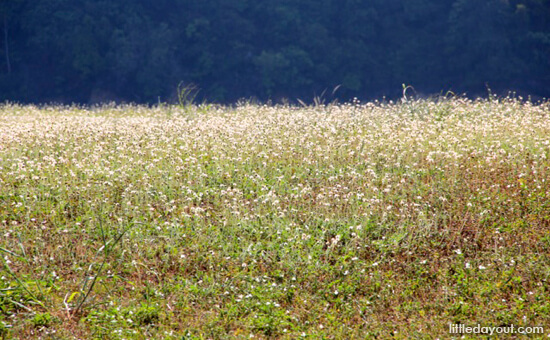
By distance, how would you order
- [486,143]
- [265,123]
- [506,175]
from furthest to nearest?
1. [265,123]
2. [486,143]
3. [506,175]

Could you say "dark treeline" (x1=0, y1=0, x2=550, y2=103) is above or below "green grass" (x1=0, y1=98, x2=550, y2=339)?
above

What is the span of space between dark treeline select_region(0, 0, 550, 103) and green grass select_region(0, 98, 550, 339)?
1048 inches

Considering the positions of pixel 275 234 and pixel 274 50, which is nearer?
pixel 275 234

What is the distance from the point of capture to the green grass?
18.2 feet

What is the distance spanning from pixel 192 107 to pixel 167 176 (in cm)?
705

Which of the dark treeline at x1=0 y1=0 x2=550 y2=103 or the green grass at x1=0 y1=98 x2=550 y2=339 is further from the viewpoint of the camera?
the dark treeline at x1=0 y1=0 x2=550 y2=103

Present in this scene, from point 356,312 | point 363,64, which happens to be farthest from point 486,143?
point 363,64

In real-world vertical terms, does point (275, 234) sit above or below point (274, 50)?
below

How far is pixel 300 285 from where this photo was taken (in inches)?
241

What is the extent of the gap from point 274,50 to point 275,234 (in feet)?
109

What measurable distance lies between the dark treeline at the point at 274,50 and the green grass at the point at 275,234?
2662 centimetres

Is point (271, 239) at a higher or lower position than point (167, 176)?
lower

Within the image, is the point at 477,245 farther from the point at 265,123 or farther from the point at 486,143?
the point at 265,123

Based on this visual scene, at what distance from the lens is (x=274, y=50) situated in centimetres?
3862
